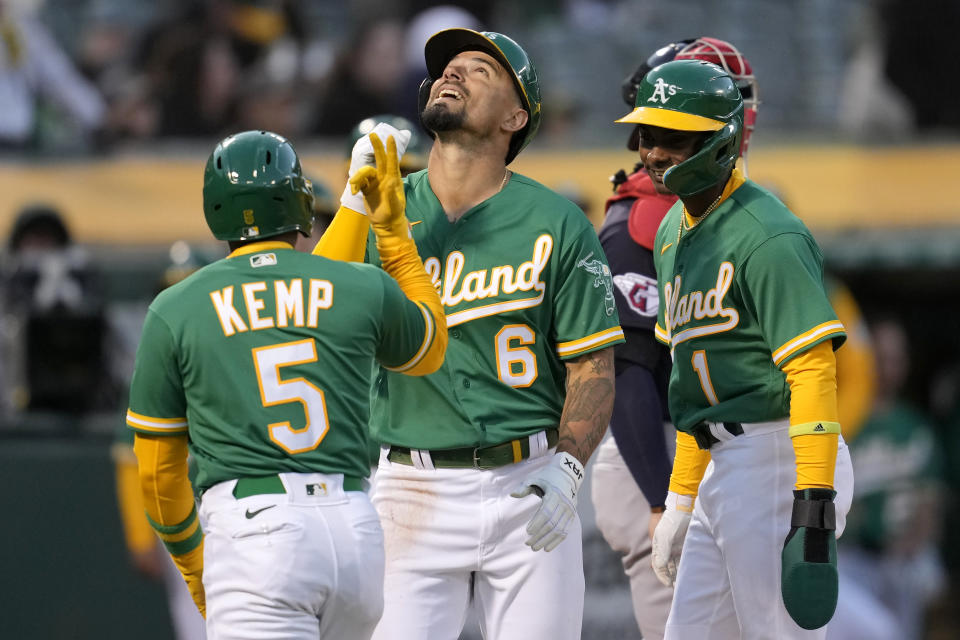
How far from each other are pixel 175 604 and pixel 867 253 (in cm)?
485

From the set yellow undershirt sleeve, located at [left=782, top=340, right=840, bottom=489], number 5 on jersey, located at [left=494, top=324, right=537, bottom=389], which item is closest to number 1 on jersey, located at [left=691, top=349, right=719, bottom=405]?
yellow undershirt sleeve, located at [left=782, top=340, right=840, bottom=489]

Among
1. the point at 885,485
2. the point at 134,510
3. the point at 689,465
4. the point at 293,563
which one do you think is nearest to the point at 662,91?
the point at 689,465

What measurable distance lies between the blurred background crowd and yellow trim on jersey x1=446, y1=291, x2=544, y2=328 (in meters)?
3.79

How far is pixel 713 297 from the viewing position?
12.8 ft

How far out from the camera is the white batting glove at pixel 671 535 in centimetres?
424

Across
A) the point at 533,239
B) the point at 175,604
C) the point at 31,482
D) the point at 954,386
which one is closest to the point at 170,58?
the point at 31,482

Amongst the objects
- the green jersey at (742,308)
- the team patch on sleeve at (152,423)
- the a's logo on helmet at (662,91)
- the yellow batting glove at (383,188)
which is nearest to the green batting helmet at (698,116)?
the a's logo on helmet at (662,91)

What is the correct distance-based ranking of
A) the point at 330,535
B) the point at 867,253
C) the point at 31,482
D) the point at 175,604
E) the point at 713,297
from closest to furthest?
the point at 330,535
the point at 713,297
the point at 175,604
the point at 31,482
the point at 867,253

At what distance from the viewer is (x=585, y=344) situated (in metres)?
3.96

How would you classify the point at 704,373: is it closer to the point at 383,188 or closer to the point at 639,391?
the point at 639,391

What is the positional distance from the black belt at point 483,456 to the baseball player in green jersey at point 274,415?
0.32m

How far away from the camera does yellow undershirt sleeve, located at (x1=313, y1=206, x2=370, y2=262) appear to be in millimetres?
3938

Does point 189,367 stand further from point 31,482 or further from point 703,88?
point 31,482

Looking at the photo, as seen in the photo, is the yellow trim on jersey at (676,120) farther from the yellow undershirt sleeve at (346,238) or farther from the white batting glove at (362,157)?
the yellow undershirt sleeve at (346,238)
